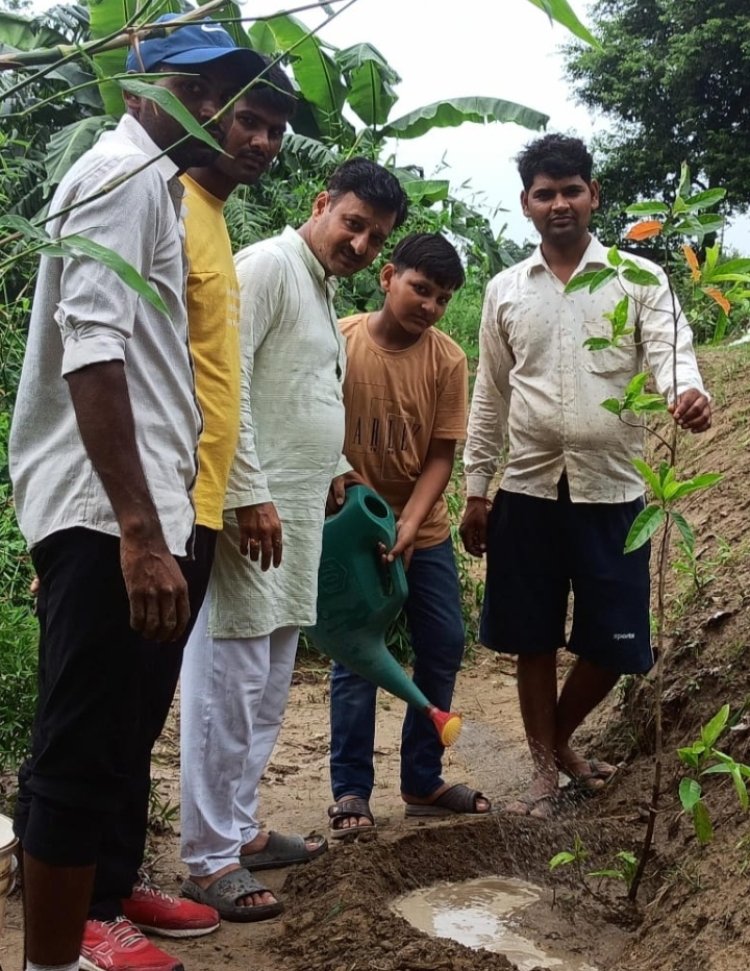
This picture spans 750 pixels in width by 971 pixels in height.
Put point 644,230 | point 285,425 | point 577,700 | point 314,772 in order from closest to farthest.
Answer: point 644,230 < point 285,425 < point 577,700 < point 314,772

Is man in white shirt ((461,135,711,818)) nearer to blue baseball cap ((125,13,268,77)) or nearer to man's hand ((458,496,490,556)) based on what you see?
man's hand ((458,496,490,556))

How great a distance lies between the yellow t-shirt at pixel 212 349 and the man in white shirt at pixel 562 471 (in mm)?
1191

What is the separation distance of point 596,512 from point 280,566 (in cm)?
104

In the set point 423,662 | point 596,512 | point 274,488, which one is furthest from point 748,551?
point 274,488

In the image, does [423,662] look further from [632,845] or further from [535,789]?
[632,845]

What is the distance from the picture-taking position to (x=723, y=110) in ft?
65.1

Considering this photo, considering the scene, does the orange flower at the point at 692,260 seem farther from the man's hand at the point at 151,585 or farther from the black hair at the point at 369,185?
the man's hand at the point at 151,585

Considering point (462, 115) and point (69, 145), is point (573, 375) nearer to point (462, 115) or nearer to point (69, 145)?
point (69, 145)

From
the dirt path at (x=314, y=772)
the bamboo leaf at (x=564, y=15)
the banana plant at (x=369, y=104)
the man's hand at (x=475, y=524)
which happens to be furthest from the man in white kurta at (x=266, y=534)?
the banana plant at (x=369, y=104)

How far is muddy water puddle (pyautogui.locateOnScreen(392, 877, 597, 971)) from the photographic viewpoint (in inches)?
105

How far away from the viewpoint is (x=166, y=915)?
8.87 feet

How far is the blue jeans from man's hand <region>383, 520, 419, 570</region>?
0.58ft

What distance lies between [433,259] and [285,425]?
0.79 meters

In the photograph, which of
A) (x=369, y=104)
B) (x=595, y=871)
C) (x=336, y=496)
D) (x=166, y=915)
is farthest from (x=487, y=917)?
(x=369, y=104)
